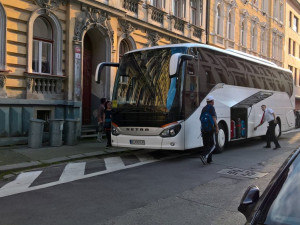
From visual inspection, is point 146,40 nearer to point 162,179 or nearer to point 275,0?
point 162,179

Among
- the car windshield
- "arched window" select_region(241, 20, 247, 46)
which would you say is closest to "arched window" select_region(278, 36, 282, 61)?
"arched window" select_region(241, 20, 247, 46)

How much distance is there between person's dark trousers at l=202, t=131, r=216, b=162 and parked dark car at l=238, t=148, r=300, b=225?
19.6 feet

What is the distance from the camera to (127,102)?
9398 mm

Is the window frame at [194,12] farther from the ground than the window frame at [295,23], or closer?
closer

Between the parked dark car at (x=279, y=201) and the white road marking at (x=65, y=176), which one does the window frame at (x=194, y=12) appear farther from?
the parked dark car at (x=279, y=201)

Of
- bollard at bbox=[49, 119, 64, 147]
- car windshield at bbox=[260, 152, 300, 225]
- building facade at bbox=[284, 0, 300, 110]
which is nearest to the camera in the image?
car windshield at bbox=[260, 152, 300, 225]

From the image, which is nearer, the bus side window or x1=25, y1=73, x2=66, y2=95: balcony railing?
x1=25, y1=73, x2=66, y2=95: balcony railing

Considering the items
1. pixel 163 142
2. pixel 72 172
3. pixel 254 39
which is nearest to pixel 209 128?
pixel 163 142

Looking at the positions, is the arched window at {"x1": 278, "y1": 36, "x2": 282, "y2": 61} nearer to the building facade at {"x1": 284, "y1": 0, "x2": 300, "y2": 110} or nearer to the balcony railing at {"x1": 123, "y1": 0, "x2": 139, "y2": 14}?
the building facade at {"x1": 284, "y1": 0, "x2": 300, "y2": 110}

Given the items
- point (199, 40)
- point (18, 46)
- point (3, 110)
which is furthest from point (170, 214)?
point (199, 40)

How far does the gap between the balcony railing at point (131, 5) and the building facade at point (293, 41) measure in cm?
2895

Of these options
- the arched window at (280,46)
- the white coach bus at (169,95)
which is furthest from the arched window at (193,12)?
the arched window at (280,46)

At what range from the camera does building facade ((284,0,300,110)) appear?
4047cm

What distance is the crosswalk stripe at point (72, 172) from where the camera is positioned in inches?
275
